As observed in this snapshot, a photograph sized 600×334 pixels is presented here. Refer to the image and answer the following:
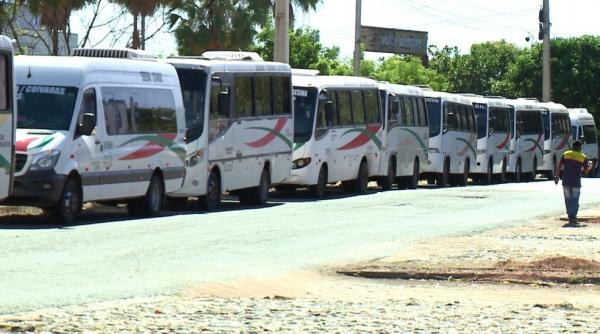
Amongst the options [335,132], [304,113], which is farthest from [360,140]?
[304,113]

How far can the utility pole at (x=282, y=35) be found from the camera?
38062mm

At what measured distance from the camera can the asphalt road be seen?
49.8ft

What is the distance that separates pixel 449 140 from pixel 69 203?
90.4 feet

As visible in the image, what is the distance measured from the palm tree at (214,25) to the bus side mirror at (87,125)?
2210 centimetres

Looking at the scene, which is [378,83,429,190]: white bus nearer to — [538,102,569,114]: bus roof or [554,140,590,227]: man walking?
[554,140,590,227]: man walking

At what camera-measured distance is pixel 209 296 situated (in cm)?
1408

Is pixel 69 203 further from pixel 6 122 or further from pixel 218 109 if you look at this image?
pixel 218 109

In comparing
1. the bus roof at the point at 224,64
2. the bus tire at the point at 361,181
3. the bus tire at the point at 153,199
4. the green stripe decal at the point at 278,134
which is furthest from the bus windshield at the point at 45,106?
the bus tire at the point at 361,181

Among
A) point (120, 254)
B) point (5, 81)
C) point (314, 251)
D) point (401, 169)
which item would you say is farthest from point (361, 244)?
point (401, 169)

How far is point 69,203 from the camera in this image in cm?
2403

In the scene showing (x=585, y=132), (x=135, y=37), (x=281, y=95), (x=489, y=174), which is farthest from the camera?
(x=585, y=132)

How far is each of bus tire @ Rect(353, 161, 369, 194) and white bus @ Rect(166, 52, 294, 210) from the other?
239 inches

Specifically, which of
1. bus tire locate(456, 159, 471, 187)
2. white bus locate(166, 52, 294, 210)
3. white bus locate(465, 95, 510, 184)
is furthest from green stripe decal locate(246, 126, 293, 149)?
white bus locate(465, 95, 510, 184)

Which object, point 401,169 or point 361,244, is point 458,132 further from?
point 361,244
